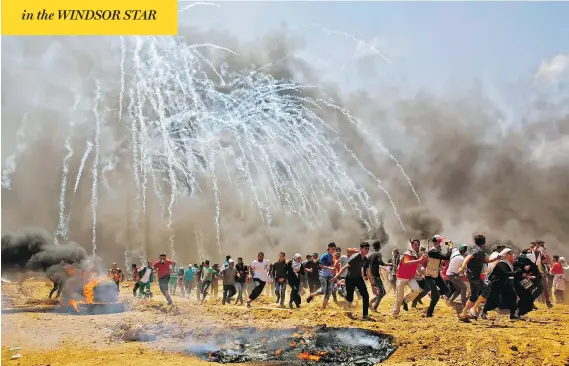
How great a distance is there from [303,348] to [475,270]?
382 cm

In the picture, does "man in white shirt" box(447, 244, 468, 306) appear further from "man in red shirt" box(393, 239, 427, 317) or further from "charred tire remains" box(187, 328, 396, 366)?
"charred tire remains" box(187, 328, 396, 366)

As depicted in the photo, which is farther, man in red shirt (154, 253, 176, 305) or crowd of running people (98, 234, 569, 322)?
man in red shirt (154, 253, 176, 305)

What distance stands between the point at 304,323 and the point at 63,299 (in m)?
7.67

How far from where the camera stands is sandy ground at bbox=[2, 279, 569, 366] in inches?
346

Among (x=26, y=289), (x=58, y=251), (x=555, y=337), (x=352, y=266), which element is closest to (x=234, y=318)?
(x=352, y=266)

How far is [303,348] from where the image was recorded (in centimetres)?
984

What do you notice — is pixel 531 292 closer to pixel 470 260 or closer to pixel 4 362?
pixel 470 260

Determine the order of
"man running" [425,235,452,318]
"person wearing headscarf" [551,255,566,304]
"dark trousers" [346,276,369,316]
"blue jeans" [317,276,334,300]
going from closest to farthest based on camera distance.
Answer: "man running" [425,235,452,318] < "dark trousers" [346,276,369,316] < "blue jeans" [317,276,334,300] < "person wearing headscarf" [551,255,566,304]

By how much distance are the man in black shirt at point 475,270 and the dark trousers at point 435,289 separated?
2.78 feet

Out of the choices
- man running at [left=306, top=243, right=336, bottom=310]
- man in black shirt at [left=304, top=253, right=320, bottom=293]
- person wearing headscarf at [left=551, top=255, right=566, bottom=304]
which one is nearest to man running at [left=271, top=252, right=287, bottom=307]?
man in black shirt at [left=304, top=253, right=320, bottom=293]

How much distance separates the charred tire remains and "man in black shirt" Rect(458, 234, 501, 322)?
2055 mm

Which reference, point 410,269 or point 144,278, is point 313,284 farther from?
point 144,278

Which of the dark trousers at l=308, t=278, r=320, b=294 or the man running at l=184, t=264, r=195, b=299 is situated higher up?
the man running at l=184, t=264, r=195, b=299

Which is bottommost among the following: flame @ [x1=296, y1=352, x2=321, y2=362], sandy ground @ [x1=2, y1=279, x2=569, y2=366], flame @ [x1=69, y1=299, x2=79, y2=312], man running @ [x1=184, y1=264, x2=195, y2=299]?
flame @ [x1=296, y1=352, x2=321, y2=362]
